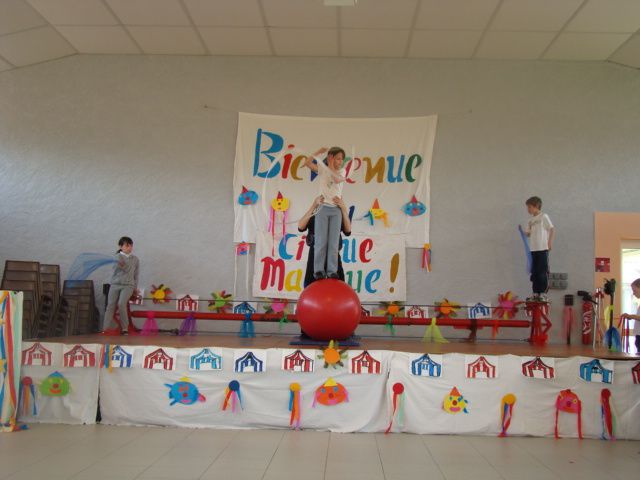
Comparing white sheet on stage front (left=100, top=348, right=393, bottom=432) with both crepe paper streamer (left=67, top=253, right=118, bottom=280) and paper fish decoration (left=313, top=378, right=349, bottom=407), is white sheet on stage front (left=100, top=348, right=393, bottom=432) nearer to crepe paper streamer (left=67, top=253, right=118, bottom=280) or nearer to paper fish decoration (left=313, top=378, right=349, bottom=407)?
paper fish decoration (left=313, top=378, right=349, bottom=407)

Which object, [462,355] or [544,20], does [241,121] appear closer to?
[544,20]

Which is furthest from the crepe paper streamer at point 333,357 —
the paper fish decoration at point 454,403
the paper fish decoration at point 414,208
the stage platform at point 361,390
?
the paper fish decoration at point 414,208

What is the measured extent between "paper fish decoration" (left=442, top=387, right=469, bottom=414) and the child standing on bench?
3144mm

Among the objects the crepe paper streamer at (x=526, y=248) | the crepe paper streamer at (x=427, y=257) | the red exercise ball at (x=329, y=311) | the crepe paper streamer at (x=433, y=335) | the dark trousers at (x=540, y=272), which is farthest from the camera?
the crepe paper streamer at (x=427, y=257)

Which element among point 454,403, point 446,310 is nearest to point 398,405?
point 454,403

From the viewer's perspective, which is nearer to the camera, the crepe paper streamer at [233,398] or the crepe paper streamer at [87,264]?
the crepe paper streamer at [233,398]

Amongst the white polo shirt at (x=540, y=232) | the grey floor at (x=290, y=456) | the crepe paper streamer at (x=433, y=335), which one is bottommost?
the grey floor at (x=290, y=456)

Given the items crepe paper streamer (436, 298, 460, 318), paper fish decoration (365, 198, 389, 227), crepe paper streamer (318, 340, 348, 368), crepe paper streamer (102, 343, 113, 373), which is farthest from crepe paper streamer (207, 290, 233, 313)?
crepe paper streamer (318, 340, 348, 368)

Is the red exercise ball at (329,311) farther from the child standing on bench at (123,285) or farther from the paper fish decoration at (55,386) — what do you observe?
the child standing on bench at (123,285)

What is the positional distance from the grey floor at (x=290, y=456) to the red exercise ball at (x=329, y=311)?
2.27 ft

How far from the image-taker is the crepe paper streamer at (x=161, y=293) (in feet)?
19.4

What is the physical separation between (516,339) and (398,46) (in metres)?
3.42

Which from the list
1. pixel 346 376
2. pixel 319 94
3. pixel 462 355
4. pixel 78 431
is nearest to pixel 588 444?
pixel 462 355

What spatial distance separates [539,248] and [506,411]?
87.0 inches
